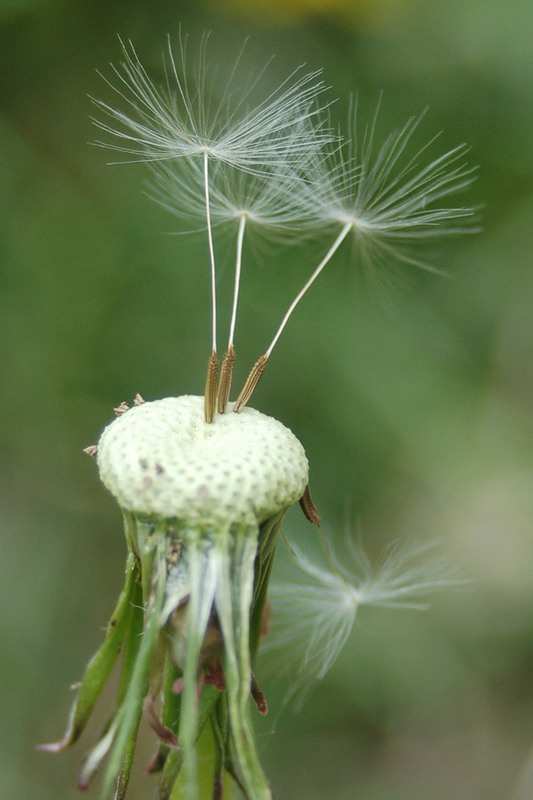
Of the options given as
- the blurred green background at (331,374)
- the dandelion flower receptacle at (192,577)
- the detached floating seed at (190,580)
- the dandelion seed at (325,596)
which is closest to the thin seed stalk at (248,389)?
the dandelion flower receptacle at (192,577)

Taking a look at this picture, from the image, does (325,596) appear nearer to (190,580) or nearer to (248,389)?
(248,389)

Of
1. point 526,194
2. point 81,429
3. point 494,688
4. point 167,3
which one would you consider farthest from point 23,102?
point 494,688

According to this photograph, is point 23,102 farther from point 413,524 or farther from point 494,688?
point 494,688

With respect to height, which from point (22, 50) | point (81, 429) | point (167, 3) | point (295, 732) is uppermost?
point (167, 3)

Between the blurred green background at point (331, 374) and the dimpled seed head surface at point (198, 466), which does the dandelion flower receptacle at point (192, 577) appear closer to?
the dimpled seed head surface at point (198, 466)

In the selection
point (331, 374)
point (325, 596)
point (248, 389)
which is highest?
point (331, 374)

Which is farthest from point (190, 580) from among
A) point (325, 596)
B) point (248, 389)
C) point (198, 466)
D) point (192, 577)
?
point (325, 596)

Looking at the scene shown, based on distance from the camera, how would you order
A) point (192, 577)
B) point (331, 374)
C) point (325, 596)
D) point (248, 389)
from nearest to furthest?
point (192, 577) < point (248, 389) < point (325, 596) < point (331, 374)

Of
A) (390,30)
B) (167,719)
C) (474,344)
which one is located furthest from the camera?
(474,344)
